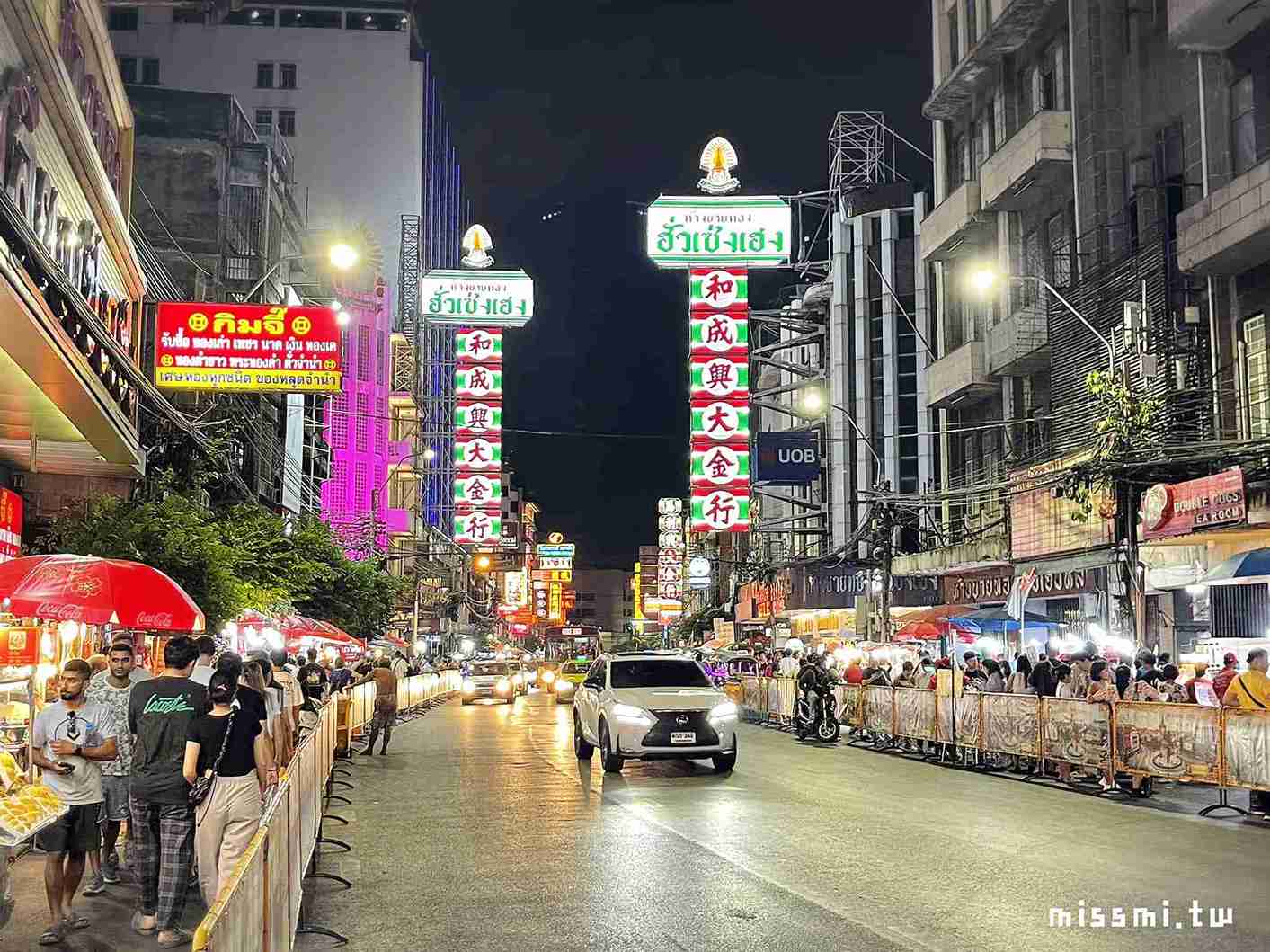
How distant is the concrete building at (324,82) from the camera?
307 feet

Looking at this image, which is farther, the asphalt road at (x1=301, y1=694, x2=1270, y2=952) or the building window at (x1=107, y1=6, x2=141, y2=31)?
the building window at (x1=107, y1=6, x2=141, y2=31)

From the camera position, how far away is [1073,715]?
18828 mm

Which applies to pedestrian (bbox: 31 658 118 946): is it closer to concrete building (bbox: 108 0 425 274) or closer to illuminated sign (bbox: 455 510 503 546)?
illuminated sign (bbox: 455 510 503 546)

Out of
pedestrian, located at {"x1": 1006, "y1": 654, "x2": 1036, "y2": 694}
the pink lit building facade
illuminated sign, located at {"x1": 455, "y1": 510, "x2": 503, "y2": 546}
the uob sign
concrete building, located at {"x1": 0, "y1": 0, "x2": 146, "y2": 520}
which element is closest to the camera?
concrete building, located at {"x1": 0, "y1": 0, "x2": 146, "y2": 520}

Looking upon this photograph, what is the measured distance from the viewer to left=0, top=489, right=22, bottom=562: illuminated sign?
69.3 ft

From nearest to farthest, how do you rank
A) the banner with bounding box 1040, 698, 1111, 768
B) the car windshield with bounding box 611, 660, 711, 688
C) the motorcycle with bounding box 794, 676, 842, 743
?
the banner with bounding box 1040, 698, 1111, 768 → the car windshield with bounding box 611, 660, 711, 688 → the motorcycle with bounding box 794, 676, 842, 743

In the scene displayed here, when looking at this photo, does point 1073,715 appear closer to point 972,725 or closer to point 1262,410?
point 972,725

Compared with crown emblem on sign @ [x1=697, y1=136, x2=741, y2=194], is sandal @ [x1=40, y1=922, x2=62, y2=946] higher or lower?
lower

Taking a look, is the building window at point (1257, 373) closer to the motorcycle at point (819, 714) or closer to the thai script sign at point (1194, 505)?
the thai script sign at point (1194, 505)

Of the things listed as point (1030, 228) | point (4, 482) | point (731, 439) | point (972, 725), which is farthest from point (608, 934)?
point (1030, 228)

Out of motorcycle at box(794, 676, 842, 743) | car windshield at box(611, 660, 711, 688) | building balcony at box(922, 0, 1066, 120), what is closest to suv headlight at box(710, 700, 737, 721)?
car windshield at box(611, 660, 711, 688)

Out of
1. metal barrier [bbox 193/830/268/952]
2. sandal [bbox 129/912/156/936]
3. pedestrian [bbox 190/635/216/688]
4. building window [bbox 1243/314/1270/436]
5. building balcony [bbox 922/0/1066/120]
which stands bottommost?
sandal [bbox 129/912/156/936]

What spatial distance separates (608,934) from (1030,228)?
32816 mm

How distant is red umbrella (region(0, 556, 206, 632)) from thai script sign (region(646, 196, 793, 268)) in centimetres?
2773
